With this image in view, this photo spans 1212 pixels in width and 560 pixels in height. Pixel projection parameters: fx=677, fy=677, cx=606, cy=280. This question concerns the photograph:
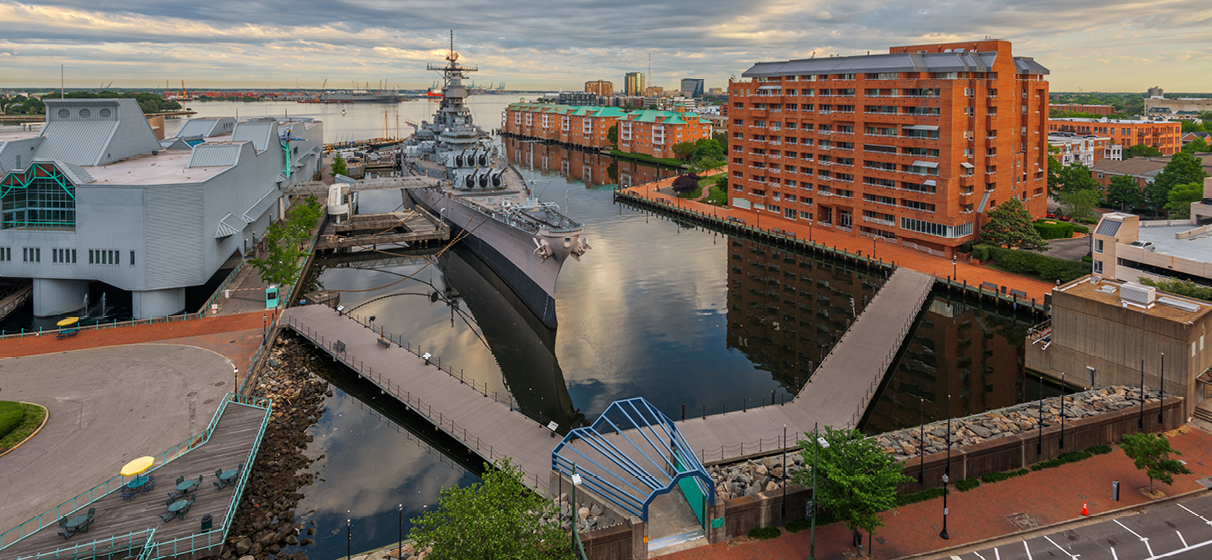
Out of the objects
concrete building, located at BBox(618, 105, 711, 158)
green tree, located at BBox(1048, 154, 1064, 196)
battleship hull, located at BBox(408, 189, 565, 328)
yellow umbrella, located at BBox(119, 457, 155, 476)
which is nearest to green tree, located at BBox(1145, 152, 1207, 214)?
green tree, located at BBox(1048, 154, 1064, 196)

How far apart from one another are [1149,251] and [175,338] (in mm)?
45864

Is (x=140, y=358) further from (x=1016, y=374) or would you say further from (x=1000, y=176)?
(x=1000, y=176)

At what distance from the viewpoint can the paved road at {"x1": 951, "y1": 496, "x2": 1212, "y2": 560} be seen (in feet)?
53.7

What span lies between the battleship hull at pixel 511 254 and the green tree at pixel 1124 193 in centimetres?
5132

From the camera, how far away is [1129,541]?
16906 millimetres

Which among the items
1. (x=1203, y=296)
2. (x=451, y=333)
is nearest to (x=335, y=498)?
(x=451, y=333)

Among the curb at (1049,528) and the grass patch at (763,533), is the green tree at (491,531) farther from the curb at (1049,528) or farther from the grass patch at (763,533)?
the curb at (1049,528)

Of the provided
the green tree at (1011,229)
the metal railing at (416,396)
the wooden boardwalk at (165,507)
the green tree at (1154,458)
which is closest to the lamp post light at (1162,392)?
the green tree at (1154,458)

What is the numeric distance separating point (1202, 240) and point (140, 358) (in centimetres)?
5080

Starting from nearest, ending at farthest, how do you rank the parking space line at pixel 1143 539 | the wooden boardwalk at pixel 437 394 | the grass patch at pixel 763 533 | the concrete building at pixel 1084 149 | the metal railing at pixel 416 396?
the parking space line at pixel 1143 539
the grass patch at pixel 763 533
the wooden boardwalk at pixel 437 394
the metal railing at pixel 416 396
the concrete building at pixel 1084 149

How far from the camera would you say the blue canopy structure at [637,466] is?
57.9ft

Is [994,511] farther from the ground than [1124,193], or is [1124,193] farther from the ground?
[1124,193]

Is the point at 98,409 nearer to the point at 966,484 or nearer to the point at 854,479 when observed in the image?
the point at 854,479

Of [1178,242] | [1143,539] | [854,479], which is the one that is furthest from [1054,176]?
[854,479]
